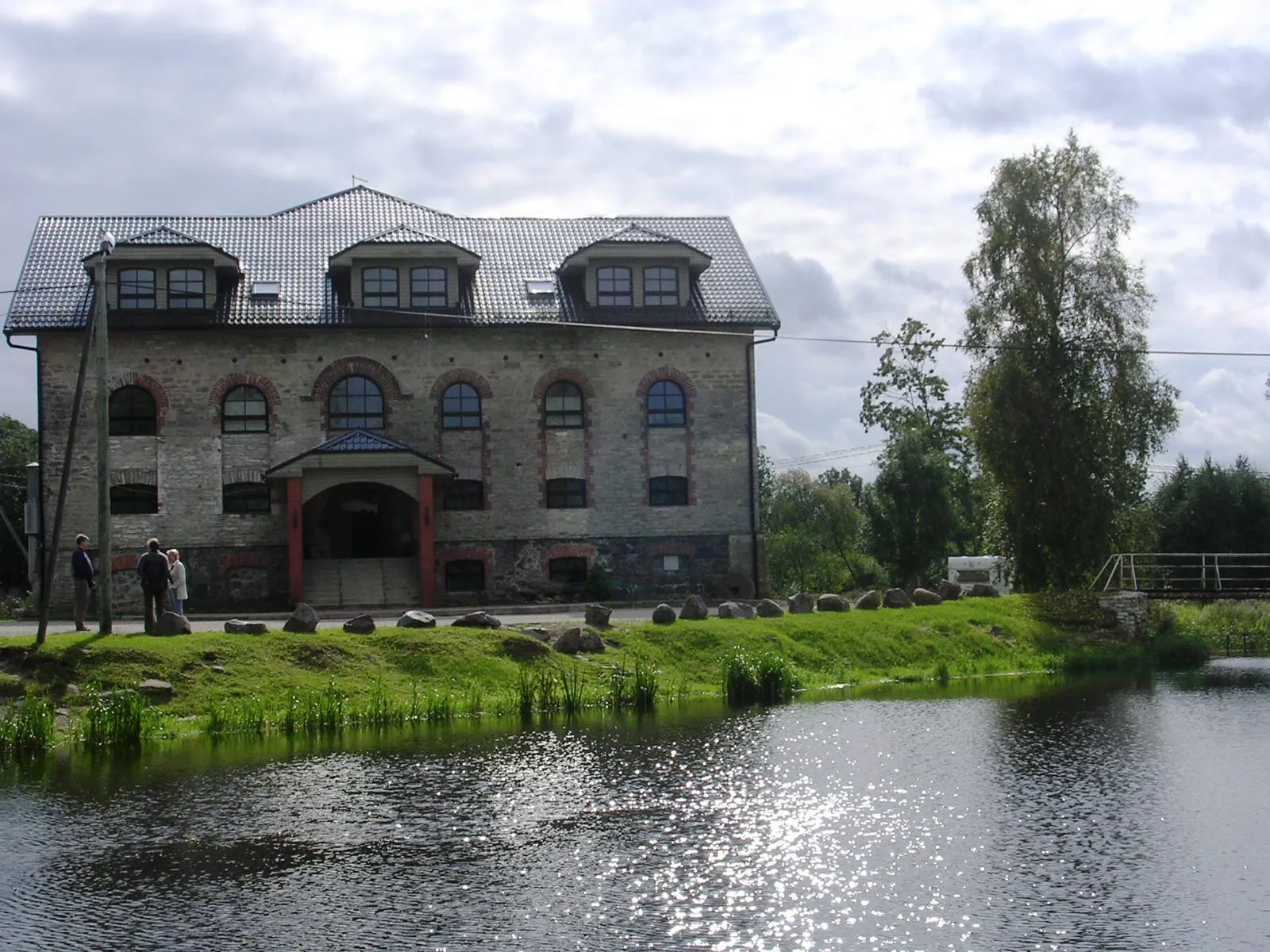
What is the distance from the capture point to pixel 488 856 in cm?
1513

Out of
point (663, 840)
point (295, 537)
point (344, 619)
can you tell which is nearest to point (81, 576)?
point (344, 619)

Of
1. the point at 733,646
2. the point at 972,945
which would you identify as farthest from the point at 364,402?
the point at 972,945

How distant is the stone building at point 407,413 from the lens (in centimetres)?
4056

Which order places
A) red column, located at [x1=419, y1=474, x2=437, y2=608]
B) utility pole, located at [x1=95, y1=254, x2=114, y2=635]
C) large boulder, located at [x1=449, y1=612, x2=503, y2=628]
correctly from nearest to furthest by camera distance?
utility pole, located at [x1=95, y1=254, x2=114, y2=635] → large boulder, located at [x1=449, y1=612, x2=503, y2=628] → red column, located at [x1=419, y1=474, x2=437, y2=608]

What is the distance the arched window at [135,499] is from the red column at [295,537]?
4.54 m

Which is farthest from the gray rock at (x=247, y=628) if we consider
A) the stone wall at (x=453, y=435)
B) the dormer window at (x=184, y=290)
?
the dormer window at (x=184, y=290)

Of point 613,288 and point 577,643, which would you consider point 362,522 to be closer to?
point 613,288

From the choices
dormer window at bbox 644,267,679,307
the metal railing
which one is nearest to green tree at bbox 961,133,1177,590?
the metal railing

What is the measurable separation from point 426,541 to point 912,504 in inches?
807

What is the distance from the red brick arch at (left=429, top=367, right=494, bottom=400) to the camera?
4234 cm

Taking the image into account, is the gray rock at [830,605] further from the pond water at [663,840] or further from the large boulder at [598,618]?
the pond water at [663,840]

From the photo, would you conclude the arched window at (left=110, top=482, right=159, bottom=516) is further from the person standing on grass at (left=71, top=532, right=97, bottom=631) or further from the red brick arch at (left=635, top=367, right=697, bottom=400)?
the red brick arch at (left=635, top=367, right=697, bottom=400)

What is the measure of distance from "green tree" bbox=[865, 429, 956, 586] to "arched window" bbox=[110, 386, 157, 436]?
25602 millimetres

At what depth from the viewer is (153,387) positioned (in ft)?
135
